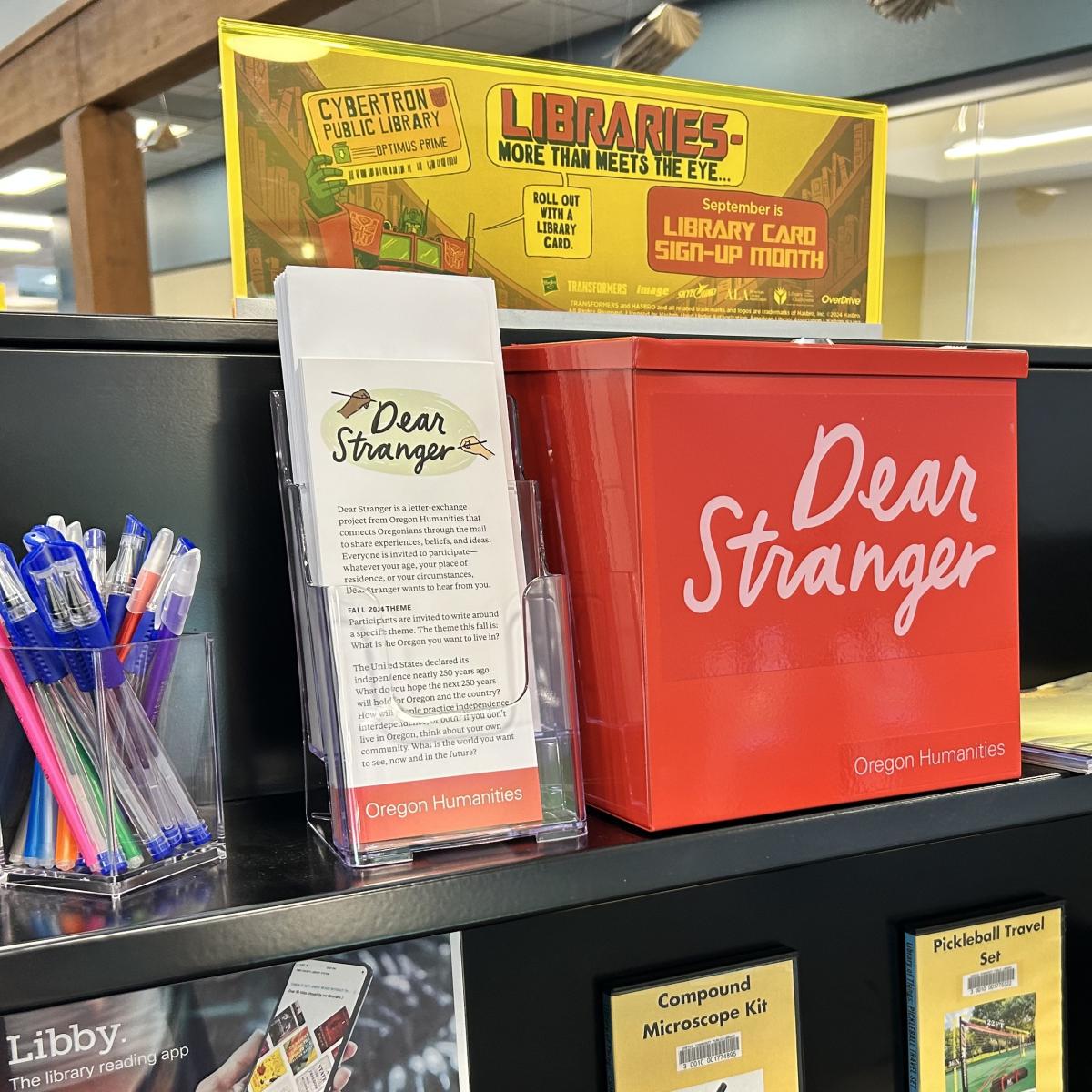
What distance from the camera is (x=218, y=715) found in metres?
0.85

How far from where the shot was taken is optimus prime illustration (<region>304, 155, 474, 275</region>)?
81cm

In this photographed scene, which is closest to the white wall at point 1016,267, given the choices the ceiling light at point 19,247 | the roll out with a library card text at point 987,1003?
the roll out with a library card text at point 987,1003

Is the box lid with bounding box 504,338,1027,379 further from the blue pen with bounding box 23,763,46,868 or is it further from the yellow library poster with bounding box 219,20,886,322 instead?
the blue pen with bounding box 23,763,46,868

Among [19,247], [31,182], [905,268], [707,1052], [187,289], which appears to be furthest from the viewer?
[19,247]

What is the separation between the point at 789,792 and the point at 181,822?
1.27 ft

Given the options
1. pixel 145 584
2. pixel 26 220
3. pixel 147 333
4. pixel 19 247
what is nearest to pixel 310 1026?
pixel 145 584

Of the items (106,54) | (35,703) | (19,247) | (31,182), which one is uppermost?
(31,182)

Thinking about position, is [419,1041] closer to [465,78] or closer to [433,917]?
[433,917]

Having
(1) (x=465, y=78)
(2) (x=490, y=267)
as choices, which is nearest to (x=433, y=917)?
(2) (x=490, y=267)

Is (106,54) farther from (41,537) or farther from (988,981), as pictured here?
(988,981)

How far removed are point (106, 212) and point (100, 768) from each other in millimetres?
3800

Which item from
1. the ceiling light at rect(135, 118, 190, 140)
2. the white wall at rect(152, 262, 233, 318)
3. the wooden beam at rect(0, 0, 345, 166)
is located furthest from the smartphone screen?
the white wall at rect(152, 262, 233, 318)

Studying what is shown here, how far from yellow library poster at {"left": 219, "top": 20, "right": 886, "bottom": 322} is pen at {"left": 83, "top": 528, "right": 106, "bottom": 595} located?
218mm

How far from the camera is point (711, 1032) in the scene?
→ 1.04 meters
